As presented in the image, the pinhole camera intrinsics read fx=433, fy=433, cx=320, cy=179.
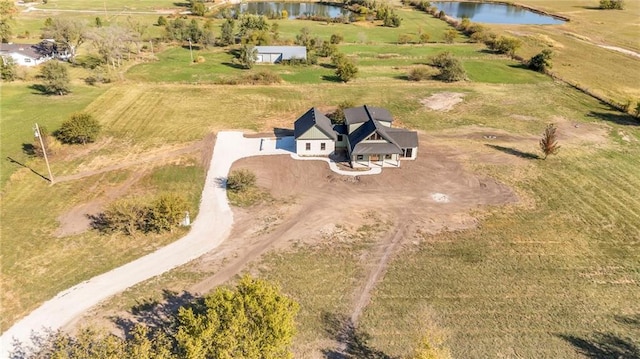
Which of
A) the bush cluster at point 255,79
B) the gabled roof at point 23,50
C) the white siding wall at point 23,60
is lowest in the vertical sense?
the bush cluster at point 255,79

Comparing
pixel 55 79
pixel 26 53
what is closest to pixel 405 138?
pixel 55 79

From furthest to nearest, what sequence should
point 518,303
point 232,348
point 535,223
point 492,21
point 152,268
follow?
1. point 492,21
2. point 535,223
3. point 152,268
4. point 518,303
5. point 232,348

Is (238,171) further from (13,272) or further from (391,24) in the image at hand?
(391,24)

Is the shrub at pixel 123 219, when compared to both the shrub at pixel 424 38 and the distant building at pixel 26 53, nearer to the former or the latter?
the distant building at pixel 26 53

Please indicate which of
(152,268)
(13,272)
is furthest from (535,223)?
(13,272)


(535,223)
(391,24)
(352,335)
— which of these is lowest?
(352,335)

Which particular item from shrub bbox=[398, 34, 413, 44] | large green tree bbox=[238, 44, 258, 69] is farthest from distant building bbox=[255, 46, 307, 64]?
shrub bbox=[398, 34, 413, 44]

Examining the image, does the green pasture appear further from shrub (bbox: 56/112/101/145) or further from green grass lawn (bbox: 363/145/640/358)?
green grass lawn (bbox: 363/145/640/358)

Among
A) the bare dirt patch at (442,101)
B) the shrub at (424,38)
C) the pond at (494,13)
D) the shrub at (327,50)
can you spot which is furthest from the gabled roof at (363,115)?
the pond at (494,13)
